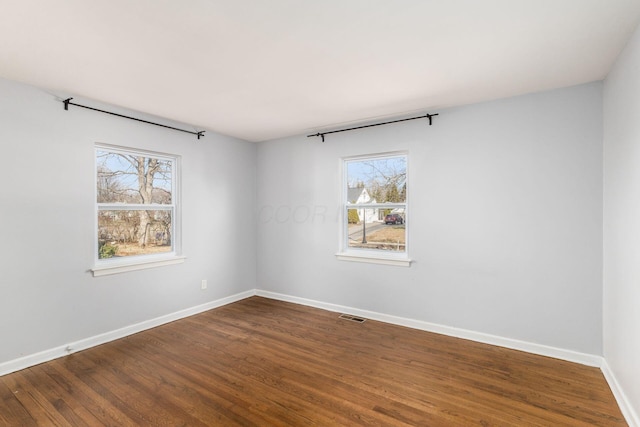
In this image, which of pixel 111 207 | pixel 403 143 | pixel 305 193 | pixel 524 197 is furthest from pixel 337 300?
pixel 111 207

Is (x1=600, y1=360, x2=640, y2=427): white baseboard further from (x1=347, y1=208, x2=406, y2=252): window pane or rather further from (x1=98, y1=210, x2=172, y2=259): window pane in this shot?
(x1=98, y1=210, x2=172, y2=259): window pane

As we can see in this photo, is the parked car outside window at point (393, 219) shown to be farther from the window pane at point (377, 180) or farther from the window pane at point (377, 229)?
the window pane at point (377, 180)

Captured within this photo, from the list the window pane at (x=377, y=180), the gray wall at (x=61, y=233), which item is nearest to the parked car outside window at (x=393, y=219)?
the window pane at (x=377, y=180)

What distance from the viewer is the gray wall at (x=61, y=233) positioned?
2.62 meters

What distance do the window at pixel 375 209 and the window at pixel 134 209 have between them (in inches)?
88.7

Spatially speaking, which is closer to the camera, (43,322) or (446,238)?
(43,322)

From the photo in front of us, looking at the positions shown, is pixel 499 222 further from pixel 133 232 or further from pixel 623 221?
pixel 133 232

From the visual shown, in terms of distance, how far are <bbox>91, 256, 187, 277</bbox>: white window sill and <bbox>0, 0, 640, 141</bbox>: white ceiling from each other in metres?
1.69

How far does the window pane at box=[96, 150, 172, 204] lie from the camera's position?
3.31 metres

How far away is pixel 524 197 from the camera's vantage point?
9.75ft

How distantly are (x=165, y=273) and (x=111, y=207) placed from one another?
99 cm

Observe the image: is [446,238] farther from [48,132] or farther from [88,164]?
[48,132]

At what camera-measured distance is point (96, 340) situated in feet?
10.2

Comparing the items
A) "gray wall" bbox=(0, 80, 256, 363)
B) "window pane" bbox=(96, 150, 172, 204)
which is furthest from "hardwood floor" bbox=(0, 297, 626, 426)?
"window pane" bbox=(96, 150, 172, 204)
